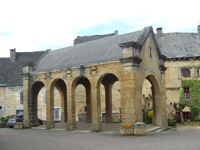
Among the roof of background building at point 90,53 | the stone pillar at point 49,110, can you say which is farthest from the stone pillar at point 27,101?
the stone pillar at point 49,110

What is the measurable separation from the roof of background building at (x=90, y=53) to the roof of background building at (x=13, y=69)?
8.69 meters

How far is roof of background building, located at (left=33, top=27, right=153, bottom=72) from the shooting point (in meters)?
15.0

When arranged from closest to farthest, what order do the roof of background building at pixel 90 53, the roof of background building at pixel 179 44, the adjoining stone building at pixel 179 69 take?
the roof of background building at pixel 90 53, the adjoining stone building at pixel 179 69, the roof of background building at pixel 179 44

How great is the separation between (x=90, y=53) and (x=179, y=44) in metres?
14.5

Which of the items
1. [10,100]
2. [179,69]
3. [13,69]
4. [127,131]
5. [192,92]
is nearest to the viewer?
[127,131]

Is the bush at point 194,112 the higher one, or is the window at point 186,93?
the window at point 186,93

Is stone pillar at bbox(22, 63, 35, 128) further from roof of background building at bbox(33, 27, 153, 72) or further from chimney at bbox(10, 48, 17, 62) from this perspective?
chimney at bbox(10, 48, 17, 62)

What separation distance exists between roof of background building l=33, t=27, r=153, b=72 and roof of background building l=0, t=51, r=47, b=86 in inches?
342

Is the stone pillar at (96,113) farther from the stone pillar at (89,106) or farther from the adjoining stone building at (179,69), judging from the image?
the adjoining stone building at (179,69)

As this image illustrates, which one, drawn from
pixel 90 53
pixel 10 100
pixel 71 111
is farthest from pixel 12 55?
pixel 71 111

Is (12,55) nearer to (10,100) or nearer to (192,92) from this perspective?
(10,100)

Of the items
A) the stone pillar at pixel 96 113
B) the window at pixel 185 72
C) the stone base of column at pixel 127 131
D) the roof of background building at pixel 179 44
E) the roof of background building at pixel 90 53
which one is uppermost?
the roof of background building at pixel 179 44

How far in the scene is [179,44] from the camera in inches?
1069

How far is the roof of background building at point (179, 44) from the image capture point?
84.7 ft
